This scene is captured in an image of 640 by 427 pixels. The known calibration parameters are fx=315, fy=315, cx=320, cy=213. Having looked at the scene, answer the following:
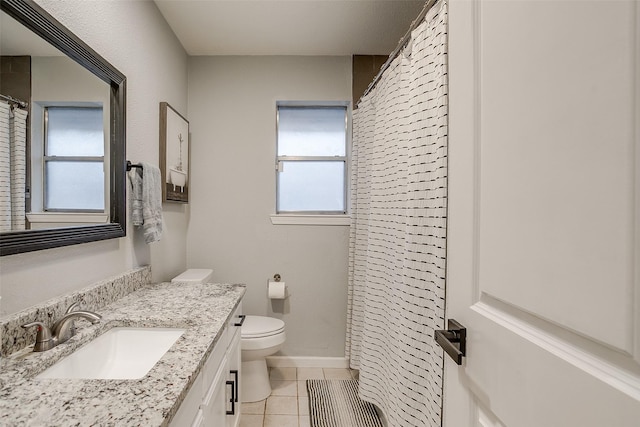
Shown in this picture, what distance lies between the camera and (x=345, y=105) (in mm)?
2668

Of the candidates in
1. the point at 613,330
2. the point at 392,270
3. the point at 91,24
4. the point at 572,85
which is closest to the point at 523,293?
the point at 613,330

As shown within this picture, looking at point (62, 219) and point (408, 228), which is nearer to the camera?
point (62, 219)

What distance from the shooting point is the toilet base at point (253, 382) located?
6.94ft

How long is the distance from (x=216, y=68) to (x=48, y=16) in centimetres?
161

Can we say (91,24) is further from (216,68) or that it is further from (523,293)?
(523,293)

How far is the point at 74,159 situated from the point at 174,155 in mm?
998

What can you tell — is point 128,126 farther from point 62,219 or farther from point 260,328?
point 260,328

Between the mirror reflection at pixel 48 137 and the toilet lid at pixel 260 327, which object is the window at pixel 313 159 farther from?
the mirror reflection at pixel 48 137

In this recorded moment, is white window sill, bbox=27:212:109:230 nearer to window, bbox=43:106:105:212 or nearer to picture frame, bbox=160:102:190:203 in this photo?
window, bbox=43:106:105:212

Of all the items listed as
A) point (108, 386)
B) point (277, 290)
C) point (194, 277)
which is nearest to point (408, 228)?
point (108, 386)

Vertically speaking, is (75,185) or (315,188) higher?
(315,188)

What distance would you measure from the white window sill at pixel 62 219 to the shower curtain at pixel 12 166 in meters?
0.05

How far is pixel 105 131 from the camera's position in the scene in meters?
1.39

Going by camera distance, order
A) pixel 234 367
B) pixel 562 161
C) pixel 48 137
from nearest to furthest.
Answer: pixel 562 161 → pixel 48 137 → pixel 234 367
